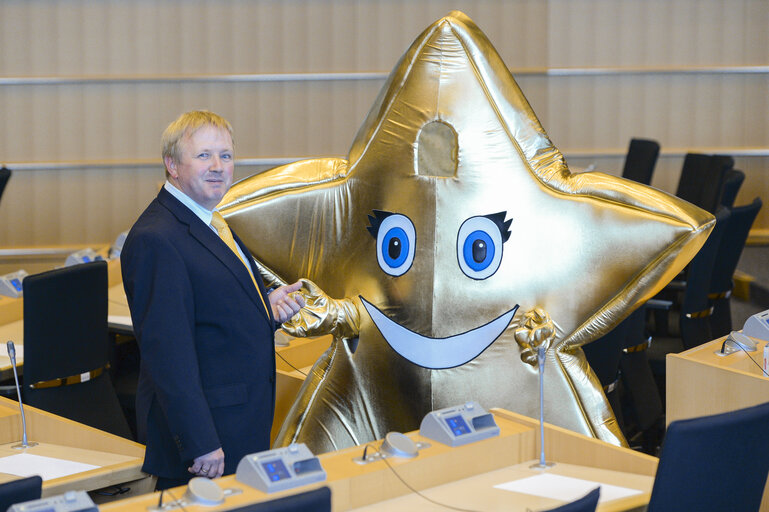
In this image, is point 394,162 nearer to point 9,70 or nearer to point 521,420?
point 521,420

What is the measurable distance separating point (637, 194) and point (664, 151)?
15.6ft

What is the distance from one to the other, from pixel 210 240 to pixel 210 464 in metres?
0.48

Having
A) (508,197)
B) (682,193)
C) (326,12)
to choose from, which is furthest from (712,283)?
(326,12)

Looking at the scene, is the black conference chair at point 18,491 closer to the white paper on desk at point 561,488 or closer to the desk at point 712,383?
the white paper on desk at point 561,488

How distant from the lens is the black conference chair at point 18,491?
5.83 ft

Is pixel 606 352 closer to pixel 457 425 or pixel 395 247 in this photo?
pixel 395 247

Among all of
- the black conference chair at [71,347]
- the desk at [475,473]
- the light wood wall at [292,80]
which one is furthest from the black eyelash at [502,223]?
the light wood wall at [292,80]

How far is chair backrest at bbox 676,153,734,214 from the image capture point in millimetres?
5797

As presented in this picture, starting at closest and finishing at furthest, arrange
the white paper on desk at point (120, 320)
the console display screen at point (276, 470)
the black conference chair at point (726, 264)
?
the console display screen at point (276, 470) → the white paper on desk at point (120, 320) → the black conference chair at point (726, 264)

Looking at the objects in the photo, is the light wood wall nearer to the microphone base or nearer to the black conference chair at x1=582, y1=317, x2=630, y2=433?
the black conference chair at x1=582, y1=317, x2=630, y2=433

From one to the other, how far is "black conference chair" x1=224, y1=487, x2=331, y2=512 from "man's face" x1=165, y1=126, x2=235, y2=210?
34.4 inches

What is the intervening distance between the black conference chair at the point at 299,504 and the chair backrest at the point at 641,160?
505 centimetres

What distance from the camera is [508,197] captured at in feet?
8.91

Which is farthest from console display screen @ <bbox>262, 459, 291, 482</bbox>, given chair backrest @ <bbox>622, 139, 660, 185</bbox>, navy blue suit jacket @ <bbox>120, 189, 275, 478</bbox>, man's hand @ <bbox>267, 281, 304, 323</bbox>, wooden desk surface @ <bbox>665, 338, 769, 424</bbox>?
chair backrest @ <bbox>622, 139, 660, 185</bbox>
